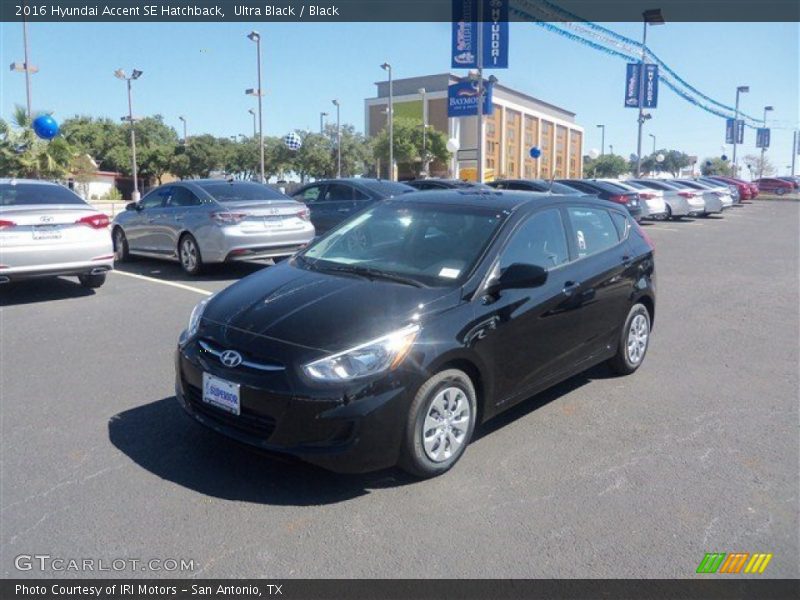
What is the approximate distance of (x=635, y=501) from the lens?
3717mm

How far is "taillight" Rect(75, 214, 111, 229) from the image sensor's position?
8789mm

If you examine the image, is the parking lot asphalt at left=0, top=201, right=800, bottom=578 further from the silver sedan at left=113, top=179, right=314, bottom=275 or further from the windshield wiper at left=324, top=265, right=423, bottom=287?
the silver sedan at left=113, top=179, right=314, bottom=275

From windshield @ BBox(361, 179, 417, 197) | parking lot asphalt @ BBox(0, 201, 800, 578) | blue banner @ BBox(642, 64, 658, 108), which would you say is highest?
blue banner @ BBox(642, 64, 658, 108)

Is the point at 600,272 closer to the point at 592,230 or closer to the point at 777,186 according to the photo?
the point at 592,230

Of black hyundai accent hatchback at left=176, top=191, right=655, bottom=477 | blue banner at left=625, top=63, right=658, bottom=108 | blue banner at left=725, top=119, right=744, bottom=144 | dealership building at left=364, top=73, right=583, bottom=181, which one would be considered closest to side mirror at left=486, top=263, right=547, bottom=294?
black hyundai accent hatchback at left=176, top=191, right=655, bottom=477

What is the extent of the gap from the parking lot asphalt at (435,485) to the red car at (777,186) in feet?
187

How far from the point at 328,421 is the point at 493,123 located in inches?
3362

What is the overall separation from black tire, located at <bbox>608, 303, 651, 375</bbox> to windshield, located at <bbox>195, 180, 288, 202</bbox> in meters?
6.57

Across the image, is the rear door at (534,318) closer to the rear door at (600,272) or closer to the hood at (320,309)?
the rear door at (600,272)

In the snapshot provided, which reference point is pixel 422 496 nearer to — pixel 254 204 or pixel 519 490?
pixel 519 490

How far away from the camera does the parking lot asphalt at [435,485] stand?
3186mm

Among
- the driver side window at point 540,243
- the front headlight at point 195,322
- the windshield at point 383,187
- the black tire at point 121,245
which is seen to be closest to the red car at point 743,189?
the windshield at point 383,187

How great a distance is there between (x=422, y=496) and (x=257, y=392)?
1.05m
